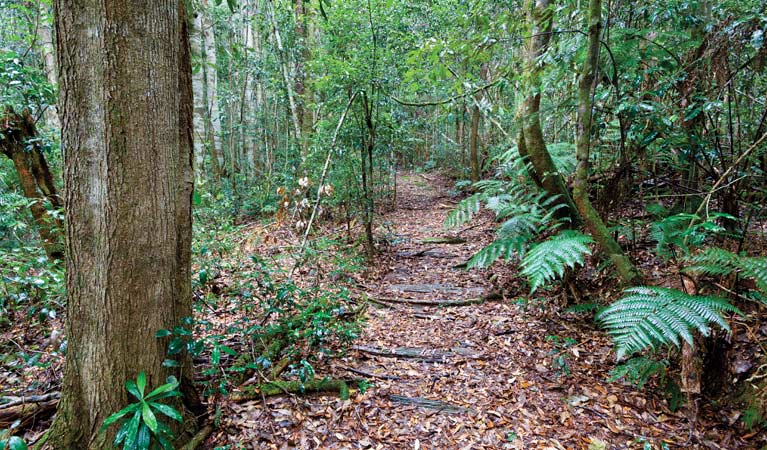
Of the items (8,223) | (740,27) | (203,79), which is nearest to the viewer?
(740,27)

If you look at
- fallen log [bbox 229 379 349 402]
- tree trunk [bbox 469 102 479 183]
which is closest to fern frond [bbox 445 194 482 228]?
fallen log [bbox 229 379 349 402]

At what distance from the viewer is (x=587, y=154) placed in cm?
324

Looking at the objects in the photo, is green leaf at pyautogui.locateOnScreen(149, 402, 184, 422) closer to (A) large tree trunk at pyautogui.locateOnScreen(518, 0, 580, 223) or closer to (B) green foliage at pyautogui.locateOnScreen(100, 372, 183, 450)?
(B) green foliage at pyautogui.locateOnScreen(100, 372, 183, 450)

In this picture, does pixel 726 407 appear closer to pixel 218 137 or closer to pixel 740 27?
pixel 740 27

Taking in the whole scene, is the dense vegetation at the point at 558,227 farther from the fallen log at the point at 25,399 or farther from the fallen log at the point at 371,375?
the fallen log at the point at 371,375

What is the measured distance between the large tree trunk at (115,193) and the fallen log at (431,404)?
5.56 ft

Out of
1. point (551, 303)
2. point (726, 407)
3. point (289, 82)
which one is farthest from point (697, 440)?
point (289, 82)

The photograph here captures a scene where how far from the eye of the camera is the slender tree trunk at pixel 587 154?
9.96 feet

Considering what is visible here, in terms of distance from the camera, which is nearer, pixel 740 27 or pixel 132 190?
pixel 132 190

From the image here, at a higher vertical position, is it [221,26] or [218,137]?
[221,26]

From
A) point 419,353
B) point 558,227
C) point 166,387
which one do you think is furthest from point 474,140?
point 166,387

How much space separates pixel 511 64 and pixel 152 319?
414cm

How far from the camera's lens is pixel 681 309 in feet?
7.31

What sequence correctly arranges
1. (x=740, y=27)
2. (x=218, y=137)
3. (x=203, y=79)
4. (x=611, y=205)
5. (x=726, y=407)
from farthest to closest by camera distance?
(x=218, y=137) → (x=203, y=79) → (x=611, y=205) → (x=740, y=27) → (x=726, y=407)
